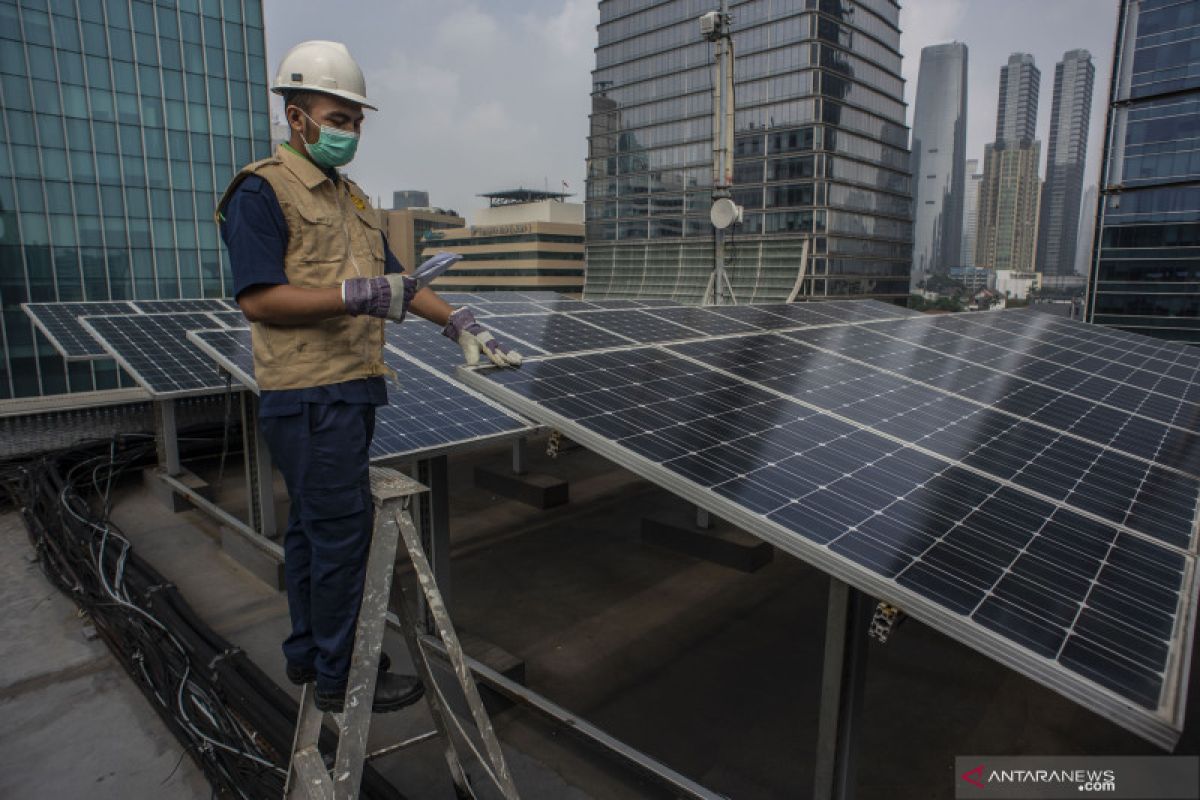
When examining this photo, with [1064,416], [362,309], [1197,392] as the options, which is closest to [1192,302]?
[1197,392]

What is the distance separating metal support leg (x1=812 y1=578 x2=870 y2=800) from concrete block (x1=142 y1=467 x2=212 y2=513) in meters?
18.3

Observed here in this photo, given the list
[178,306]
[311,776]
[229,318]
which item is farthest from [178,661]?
[178,306]

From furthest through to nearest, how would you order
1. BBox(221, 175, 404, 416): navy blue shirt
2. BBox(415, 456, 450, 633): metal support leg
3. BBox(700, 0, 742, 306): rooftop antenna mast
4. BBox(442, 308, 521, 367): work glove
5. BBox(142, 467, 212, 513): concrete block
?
BBox(700, 0, 742, 306): rooftop antenna mast < BBox(142, 467, 212, 513): concrete block < BBox(415, 456, 450, 633): metal support leg < BBox(442, 308, 521, 367): work glove < BBox(221, 175, 404, 416): navy blue shirt

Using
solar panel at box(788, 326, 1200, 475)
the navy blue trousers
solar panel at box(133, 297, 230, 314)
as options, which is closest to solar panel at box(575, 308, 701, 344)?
solar panel at box(788, 326, 1200, 475)

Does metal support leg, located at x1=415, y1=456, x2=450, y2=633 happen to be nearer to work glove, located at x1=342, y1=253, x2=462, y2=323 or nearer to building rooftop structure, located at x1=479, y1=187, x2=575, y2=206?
work glove, located at x1=342, y1=253, x2=462, y2=323

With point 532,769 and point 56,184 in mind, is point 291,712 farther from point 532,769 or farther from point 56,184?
point 56,184

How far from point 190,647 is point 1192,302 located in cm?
6246

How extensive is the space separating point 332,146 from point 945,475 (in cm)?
523

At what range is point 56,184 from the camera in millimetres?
39062

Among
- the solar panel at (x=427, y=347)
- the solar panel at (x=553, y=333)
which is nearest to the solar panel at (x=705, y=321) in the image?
the solar panel at (x=553, y=333)

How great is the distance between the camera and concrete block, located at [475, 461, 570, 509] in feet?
60.6

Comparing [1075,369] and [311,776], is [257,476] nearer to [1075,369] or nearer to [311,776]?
[311,776]

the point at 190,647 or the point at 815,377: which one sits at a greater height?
the point at 815,377

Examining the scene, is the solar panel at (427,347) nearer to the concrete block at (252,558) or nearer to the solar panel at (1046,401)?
the concrete block at (252,558)
